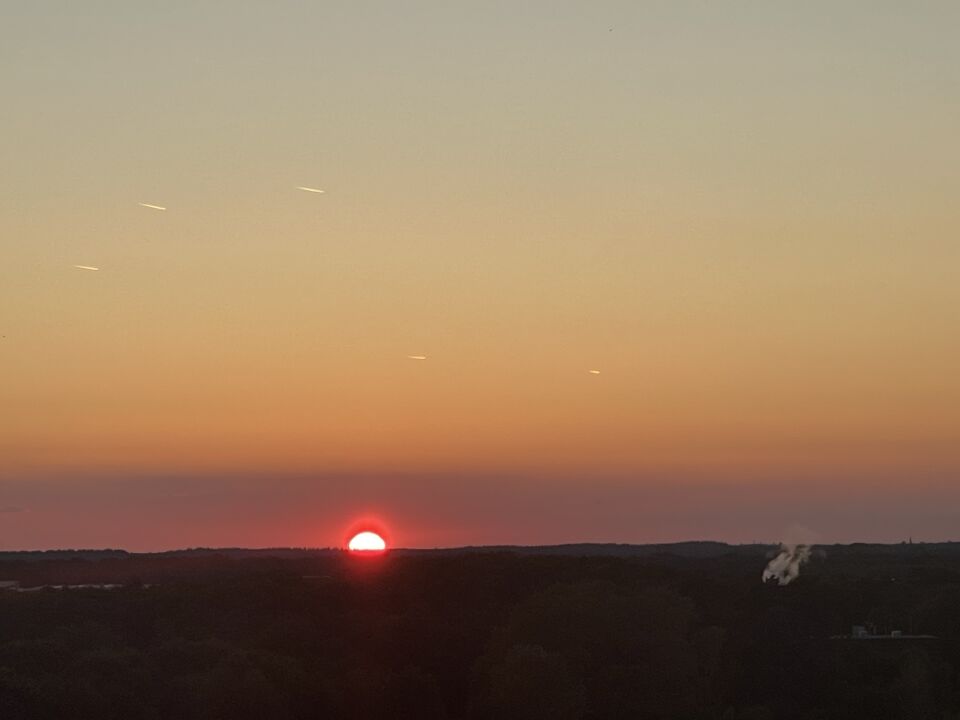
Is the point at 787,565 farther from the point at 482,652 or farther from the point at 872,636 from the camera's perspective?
the point at 482,652

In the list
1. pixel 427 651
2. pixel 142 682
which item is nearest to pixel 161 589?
pixel 427 651

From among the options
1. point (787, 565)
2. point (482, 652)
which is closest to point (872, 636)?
point (482, 652)

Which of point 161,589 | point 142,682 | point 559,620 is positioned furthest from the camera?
point 161,589

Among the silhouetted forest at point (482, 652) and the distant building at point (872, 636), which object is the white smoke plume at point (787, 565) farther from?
the distant building at point (872, 636)

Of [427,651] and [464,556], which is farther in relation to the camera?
[464,556]

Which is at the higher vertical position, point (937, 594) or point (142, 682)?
point (937, 594)

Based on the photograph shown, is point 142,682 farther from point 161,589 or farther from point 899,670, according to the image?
point 161,589

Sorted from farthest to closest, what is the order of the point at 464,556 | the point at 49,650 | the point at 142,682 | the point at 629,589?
the point at 464,556 < the point at 629,589 < the point at 49,650 < the point at 142,682
